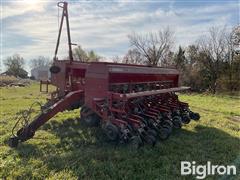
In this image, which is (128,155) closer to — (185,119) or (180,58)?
(185,119)

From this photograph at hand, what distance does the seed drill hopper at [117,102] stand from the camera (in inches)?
217

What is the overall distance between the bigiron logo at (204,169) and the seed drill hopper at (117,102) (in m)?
0.88

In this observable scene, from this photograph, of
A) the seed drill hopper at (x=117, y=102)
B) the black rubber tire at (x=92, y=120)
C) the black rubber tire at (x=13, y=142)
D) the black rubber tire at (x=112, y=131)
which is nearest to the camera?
the black rubber tire at (x=112, y=131)

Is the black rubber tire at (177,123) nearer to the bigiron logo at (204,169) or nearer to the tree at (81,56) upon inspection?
the bigiron logo at (204,169)

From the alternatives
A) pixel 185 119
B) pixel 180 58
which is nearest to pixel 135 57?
pixel 180 58

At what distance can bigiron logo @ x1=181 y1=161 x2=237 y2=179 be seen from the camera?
454cm

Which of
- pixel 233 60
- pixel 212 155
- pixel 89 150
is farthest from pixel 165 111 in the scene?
pixel 233 60

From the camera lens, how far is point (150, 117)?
6.16 metres

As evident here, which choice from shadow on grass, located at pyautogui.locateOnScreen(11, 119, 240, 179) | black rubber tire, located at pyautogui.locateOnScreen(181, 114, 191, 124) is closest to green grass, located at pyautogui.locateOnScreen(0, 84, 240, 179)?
shadow on grass, located at pyautogui.locateOnScreen(11, 119, 240, 179)

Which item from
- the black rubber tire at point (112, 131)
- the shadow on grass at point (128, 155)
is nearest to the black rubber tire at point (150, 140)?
the shadow on grass at point (128, 155)

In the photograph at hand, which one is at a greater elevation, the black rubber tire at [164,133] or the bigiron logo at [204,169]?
the black rubber tire at [164,133]

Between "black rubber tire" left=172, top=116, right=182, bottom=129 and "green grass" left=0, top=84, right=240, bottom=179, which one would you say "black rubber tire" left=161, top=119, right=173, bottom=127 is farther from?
"black rubber tire" left=172, top=116, right=182, bottom=129

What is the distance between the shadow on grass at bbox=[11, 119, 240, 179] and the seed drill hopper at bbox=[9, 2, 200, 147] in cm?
27

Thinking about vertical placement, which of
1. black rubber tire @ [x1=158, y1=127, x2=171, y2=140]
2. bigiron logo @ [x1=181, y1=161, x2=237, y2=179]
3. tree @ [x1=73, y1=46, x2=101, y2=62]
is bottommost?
bigiron logo @ [x1=181, y1=161, x2=237, y2=179]
